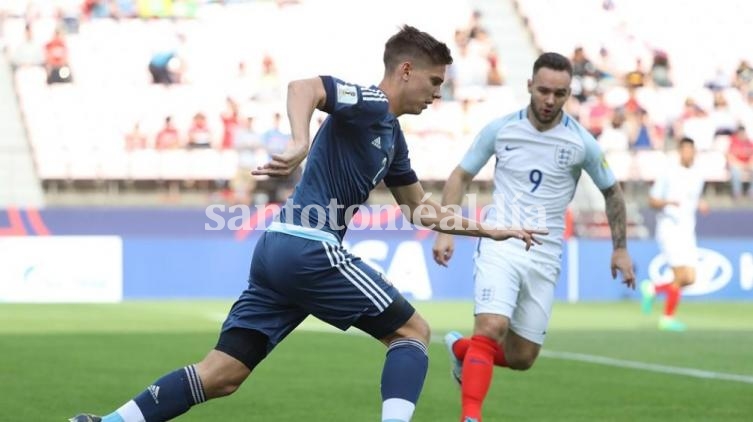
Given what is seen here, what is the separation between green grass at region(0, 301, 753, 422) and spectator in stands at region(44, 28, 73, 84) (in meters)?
9.64

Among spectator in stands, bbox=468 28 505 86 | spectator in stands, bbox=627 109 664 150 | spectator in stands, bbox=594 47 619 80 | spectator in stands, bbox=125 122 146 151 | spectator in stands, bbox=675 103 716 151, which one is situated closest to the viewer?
spectator in stands, bbox=125 122 146 151

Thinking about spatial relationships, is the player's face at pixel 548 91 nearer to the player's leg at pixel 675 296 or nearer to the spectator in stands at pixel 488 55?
the player's leg at pixel 675 296

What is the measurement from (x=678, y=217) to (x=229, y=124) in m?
10.8

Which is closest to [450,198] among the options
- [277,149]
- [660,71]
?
[277,149]

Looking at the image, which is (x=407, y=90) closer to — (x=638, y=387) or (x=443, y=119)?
(x=638, y=387)

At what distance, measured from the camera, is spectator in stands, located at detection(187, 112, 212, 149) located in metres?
26.7

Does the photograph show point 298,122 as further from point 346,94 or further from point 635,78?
point 635,78

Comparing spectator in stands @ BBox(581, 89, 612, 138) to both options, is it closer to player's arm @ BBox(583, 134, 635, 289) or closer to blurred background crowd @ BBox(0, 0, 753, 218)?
blurred background crowd @ BBox(0, 0, 753, 218)

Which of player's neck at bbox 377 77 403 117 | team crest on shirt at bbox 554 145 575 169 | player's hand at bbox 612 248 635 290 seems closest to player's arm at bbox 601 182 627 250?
player's hand at bbox 612 248 635 290

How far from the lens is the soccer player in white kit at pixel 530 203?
8.74m

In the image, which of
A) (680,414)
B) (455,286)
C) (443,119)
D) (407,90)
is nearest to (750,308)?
(455,286)

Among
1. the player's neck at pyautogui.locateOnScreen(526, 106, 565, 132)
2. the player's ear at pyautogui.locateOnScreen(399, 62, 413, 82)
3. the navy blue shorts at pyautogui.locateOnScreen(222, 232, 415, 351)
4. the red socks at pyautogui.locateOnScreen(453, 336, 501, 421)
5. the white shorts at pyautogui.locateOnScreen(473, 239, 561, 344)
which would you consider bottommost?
the red socks at pyautogui.locateOnScreen(453, 336, 501, 421)

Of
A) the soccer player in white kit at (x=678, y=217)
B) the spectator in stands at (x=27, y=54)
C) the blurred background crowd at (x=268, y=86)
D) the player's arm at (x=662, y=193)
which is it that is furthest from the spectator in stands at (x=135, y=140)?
the player's arm at (x=662, y=193)

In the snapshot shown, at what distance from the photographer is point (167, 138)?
26844mm
